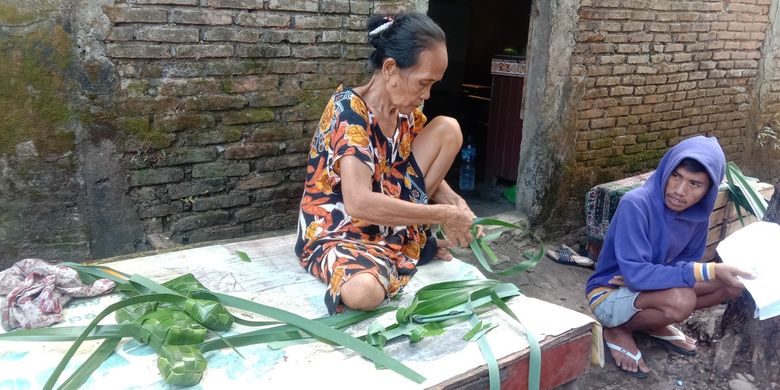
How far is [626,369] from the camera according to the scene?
Answer: 3027 millimetres

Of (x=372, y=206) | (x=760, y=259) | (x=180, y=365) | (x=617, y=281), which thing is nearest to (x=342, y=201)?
(x=372, y=206)

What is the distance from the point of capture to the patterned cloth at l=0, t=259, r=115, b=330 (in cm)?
207

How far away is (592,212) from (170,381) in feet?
11.4

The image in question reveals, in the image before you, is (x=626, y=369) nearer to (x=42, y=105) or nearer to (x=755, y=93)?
(x=42, y=105)

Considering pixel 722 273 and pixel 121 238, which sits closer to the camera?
pixel 722 273

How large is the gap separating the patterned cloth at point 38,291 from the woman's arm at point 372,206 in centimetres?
98

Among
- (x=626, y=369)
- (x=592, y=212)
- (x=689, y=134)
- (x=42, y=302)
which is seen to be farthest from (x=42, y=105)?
(x=689, y=134)

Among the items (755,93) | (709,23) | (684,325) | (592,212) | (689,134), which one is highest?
(709,23)

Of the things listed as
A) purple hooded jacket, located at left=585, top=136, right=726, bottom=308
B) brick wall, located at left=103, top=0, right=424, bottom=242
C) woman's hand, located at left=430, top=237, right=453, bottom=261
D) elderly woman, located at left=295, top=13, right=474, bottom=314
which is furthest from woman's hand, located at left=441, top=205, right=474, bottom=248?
brick wall, located at left=103, top=0, right=424, bottom=242

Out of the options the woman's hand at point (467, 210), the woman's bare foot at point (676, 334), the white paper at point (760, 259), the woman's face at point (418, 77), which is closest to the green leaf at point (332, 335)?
the woman's hand at point (467, 210)

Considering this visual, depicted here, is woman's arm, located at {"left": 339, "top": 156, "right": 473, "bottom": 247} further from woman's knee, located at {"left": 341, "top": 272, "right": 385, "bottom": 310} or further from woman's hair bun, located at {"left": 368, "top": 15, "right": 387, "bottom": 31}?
woman's hair bun, located at {"left": 368, "top": 15, "right": 387, "bottom": 31}

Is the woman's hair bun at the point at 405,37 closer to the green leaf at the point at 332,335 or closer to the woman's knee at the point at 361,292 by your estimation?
the woman's knee at the point at 361,292

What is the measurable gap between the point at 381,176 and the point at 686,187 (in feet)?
4.71

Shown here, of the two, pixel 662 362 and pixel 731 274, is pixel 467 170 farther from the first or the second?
pixel 731 274
